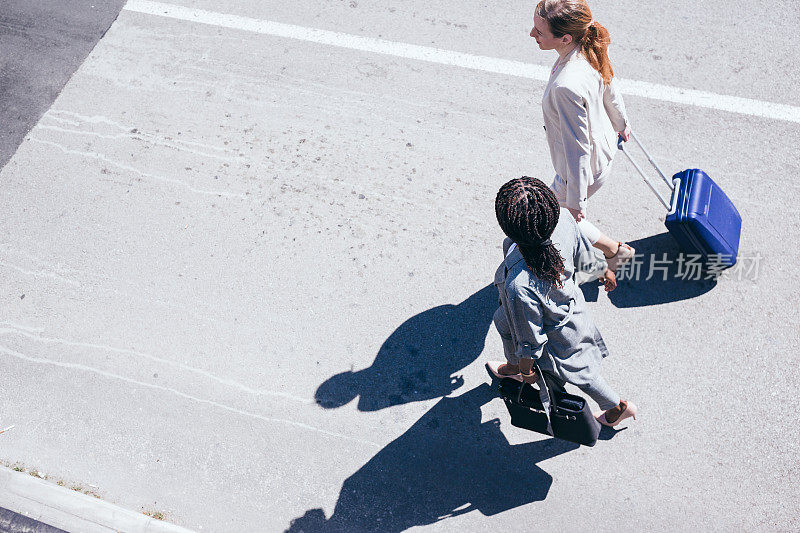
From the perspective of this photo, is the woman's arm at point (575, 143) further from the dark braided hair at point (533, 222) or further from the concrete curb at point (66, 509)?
the concrete curb at point (66, 509)

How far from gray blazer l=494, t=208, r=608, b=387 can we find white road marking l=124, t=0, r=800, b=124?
2.76 metres

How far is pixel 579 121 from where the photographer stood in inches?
135

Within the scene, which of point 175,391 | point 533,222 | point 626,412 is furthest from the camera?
point 175,391

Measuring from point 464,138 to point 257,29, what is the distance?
2.30 metres

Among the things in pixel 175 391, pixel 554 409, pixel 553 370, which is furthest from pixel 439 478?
pixel 175 391

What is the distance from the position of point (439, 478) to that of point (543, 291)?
63.4 inches

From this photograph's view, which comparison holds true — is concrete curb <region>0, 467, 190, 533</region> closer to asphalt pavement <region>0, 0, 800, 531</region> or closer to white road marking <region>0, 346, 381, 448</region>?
asphalt pavement <region>0, 0, 800, 531</region>

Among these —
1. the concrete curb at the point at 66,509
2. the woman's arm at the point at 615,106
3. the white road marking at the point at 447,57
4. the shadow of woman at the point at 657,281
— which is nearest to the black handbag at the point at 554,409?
the shadow of woman at the point at 657,281

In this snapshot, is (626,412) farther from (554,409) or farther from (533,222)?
(533,222)

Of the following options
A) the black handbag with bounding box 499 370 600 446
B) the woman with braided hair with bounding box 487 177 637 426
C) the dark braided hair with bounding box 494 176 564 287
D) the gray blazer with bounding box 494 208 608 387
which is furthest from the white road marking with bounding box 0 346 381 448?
the dark braided hair with bounding box 494 176 564 287

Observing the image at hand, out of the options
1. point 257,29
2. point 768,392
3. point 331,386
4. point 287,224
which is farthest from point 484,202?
point 257,29

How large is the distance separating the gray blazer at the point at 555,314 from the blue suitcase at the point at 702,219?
1167 mm

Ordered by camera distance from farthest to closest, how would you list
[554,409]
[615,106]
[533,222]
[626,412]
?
1. [626,412]
2. [615,106]
3. [554,409]
4. [533,222]

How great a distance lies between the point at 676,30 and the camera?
5.81m
